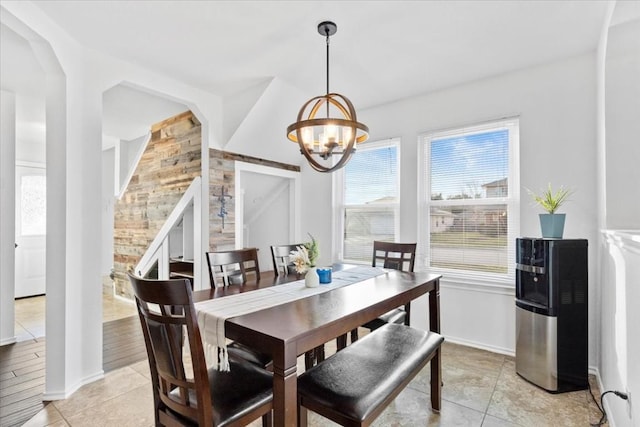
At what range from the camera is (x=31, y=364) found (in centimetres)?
282

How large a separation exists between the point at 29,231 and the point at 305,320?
6.07m

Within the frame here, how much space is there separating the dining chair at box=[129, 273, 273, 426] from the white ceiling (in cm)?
191

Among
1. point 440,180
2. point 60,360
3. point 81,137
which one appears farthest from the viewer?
point 440,180

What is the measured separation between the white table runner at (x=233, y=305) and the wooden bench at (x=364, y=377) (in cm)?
40

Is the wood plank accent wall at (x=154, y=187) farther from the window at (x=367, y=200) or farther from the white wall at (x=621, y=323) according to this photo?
the white wall at (x=621, y=323)

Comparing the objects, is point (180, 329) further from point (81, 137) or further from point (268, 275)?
point (81, 137)

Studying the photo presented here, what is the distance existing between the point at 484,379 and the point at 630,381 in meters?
1.22

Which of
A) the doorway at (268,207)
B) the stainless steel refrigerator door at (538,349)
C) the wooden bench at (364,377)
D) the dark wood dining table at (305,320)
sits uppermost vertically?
the doorway at (268,207)

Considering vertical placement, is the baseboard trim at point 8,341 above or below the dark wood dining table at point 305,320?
below

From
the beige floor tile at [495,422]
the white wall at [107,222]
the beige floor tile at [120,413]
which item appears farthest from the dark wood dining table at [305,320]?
the white wall at [107,222]

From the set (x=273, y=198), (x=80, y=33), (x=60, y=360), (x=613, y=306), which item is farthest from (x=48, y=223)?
(x=613, y=306)

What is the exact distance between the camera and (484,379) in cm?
255

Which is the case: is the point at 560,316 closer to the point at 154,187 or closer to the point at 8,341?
the point at 154,187

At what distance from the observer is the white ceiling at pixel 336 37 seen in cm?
215
